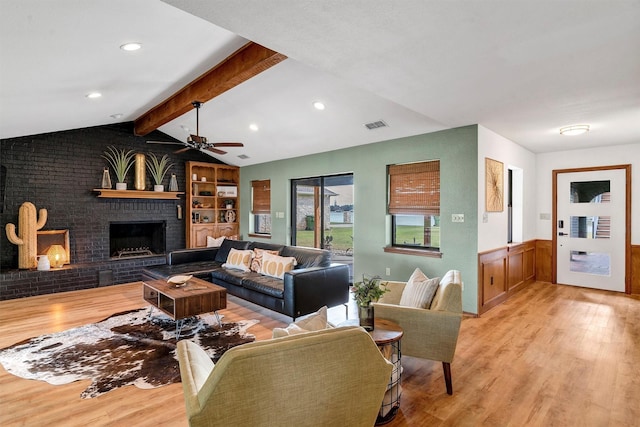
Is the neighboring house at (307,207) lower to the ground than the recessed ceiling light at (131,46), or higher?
lower

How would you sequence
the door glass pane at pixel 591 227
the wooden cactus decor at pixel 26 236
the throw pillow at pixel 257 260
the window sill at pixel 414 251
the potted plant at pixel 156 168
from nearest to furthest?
the window sill at pixel 414 251
the throw pillow at pixel 257 260
the wooden cactus decor at pixel 26 236
the door glass pane at pixel 591 227
the potted plant at pixel 156 168

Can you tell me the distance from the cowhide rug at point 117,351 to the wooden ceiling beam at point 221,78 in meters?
2.90

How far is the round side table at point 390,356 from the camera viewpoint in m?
2.19

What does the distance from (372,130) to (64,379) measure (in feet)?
14.9

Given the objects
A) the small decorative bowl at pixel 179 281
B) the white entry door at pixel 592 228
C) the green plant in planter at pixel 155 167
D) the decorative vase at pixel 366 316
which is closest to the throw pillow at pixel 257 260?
the small decorative bowl at pixel 179 281

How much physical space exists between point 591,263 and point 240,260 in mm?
5973

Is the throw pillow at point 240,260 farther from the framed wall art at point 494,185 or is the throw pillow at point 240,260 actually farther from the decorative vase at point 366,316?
the framed wall art at point 494,185

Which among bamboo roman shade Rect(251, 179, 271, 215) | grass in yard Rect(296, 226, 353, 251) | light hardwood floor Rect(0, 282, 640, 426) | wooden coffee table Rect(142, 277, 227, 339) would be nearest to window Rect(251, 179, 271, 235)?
bamboo roman shade Rect(251, 179, 271, 215)

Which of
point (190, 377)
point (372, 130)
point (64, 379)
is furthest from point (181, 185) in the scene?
point (190, 377)

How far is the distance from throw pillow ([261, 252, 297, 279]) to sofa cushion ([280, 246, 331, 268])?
0.14 meters

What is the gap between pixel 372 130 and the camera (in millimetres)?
5066

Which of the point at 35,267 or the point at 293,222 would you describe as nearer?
the point at 35,267

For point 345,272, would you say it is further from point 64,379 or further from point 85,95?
point 85,95

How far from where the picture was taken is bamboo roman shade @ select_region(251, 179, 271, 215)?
25.2 ft
